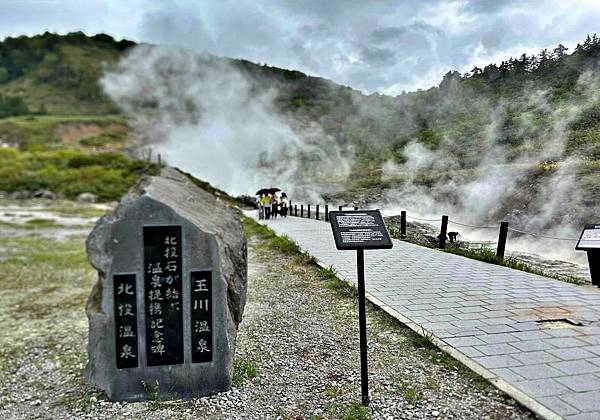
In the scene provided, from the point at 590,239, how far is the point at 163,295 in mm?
5770

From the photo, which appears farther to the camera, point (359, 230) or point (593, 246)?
point (593, 246)

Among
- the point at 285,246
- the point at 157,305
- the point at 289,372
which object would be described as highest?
the point at 157,305

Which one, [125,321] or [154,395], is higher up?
[125,321]

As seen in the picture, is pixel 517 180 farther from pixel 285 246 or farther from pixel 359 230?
pixel 359 230

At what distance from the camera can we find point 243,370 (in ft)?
12.4

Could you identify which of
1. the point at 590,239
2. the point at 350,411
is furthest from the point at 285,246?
the point at 350,411

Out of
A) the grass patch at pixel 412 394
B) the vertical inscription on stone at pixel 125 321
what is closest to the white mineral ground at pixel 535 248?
the grass patch at pixel 412 394

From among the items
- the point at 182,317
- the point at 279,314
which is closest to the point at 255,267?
the point at 279,314

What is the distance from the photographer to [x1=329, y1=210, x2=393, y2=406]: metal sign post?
3.12m

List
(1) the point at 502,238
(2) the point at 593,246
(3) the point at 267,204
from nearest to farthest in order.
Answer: (2) the point at 593,246
(1) the point at 502,238
(3) the point at 267,204

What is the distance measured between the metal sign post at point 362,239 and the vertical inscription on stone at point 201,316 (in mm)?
1001

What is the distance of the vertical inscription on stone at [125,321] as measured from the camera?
3.21m

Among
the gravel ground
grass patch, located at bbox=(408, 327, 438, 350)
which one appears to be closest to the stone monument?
the gravel ground

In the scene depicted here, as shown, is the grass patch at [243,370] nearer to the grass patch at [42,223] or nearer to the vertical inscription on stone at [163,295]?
the vertical inscription on stone at [163,295]
